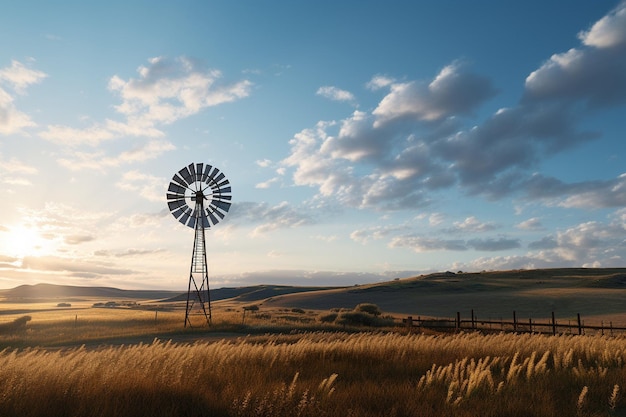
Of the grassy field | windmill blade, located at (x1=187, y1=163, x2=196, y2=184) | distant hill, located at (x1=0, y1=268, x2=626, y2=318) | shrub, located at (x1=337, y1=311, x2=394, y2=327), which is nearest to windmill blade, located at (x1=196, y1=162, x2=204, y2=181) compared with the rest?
windmill blade, located at (x1=187, y1=163, x2=196, y2=184)

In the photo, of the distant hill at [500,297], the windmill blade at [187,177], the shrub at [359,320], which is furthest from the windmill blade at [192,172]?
the distant hill at [500,297]

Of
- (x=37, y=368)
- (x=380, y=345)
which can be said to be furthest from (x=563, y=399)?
(x=37, y=368)

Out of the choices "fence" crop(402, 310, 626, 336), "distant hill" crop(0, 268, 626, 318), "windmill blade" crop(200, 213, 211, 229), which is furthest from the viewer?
"distant hill" crop(0, 268, 626, 318)

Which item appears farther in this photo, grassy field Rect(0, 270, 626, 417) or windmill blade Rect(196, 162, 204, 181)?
windmill blade Rect(196, 162, 204, 181)

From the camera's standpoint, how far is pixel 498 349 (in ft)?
41.3

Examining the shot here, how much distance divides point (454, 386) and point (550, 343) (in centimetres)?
815

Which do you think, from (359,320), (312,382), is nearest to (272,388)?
(312,382)

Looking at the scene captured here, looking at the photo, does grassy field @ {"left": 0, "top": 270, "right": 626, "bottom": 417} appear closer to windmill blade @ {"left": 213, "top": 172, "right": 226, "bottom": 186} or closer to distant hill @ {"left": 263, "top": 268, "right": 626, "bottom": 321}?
windmill blade @ {"left": 213, "top": 172, "right": 226, "bottom": 186}

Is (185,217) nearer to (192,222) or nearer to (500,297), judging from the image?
(192,222)

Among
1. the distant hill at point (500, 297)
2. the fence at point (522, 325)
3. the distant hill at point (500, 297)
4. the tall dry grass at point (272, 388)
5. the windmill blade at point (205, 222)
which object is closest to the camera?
the tall dry grass at point (272, 388)

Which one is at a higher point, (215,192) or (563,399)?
(215,192)

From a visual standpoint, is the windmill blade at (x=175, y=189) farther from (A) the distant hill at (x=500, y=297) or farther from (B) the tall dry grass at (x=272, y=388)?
(A) the distant hill at (x=500, y=297)

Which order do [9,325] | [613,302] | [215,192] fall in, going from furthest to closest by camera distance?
[613,302], [215,192], [9,325]

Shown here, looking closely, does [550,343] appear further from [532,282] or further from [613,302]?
[532,282]
